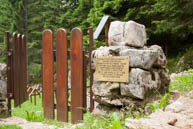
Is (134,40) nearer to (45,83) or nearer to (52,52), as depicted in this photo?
(52,52)

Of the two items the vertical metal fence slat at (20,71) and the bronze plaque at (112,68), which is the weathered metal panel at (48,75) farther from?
the bronze plaque at (112,68)

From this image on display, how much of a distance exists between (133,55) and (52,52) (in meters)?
2.19

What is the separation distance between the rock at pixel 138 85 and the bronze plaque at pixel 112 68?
12cm

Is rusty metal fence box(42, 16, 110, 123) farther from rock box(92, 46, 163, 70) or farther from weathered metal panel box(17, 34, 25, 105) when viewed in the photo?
weathered metal panel box(17, 34, 25, 105)

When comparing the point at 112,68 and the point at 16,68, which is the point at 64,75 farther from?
the point at 16,68

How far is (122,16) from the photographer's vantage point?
49.8 ft

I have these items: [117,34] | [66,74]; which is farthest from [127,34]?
[66,74]

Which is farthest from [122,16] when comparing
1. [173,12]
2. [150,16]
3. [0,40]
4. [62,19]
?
[0,40]

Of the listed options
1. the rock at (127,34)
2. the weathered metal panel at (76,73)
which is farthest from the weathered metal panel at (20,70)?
the rock at (127,34)

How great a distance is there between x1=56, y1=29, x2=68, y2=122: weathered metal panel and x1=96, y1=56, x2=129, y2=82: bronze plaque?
96cm

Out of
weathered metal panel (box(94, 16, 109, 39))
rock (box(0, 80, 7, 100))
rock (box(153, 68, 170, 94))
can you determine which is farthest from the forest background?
rock (box(0, 80, 7, 100))

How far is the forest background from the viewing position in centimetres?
1168

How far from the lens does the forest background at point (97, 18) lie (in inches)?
460

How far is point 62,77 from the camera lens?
17.8ft
